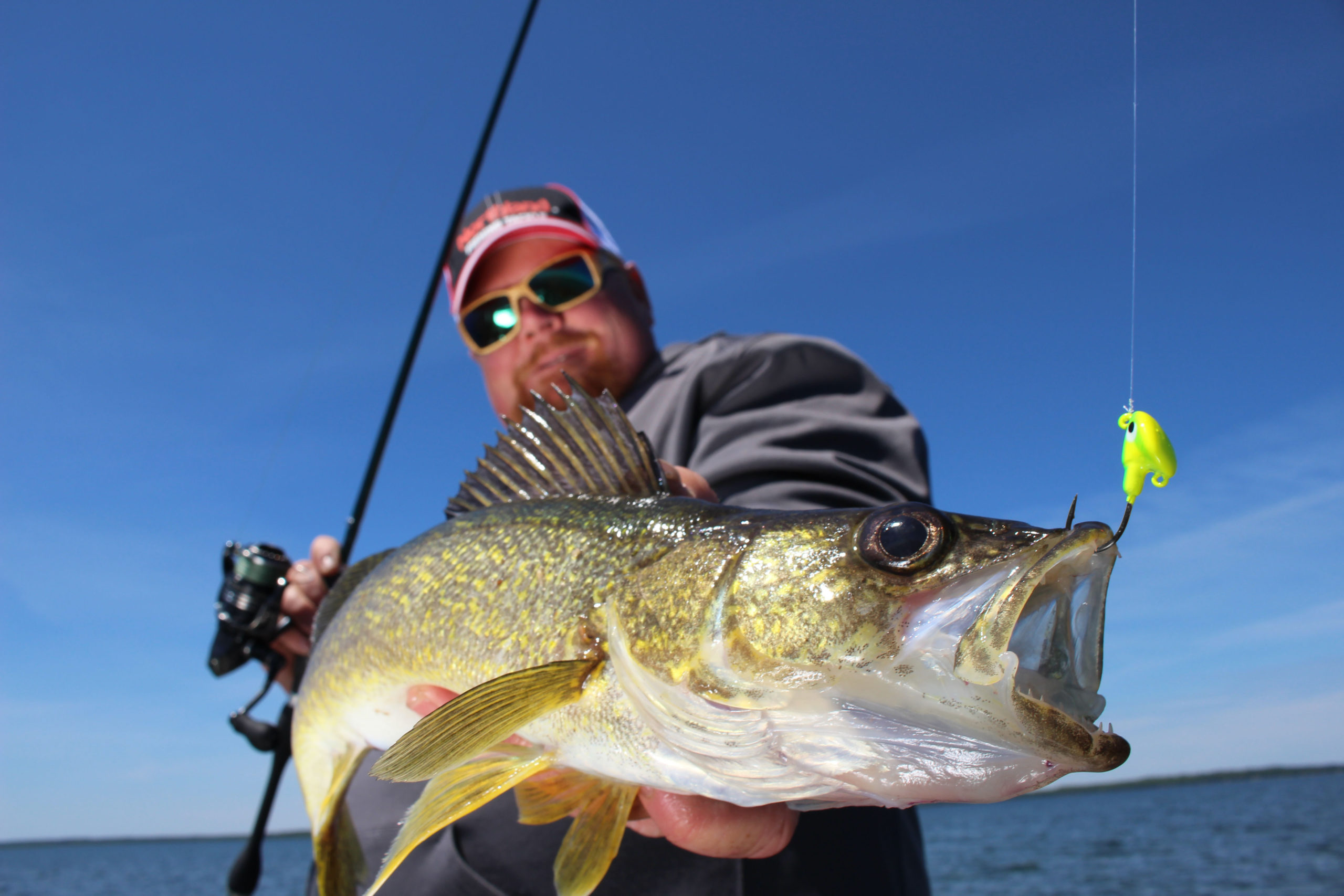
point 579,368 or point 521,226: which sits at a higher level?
point 521,226

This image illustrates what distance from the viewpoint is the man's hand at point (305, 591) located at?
13.4 feet

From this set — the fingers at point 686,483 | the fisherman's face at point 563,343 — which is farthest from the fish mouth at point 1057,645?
the fisherman's face at point 563,343

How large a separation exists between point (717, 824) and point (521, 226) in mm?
3794

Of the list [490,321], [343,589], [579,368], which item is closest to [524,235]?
[490,321]

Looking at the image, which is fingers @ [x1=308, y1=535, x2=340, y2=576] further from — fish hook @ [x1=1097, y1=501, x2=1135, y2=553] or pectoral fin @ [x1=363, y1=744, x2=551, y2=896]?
fish hook @ [x1=1097, y1=501, x2=1135, y2=553]

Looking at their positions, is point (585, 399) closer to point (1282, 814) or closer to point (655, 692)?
point (655, 692)

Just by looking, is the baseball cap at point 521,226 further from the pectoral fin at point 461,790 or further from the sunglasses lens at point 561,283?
the pectoral fin at point 461,790

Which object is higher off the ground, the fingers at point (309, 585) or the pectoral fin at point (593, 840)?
the fingers at point (309, 585)

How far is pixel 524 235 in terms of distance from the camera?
187 inches

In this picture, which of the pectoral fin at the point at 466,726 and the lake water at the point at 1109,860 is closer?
the pectoral fin at the point at 466,726

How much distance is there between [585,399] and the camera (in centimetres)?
208

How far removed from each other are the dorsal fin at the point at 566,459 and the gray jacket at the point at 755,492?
0.50m

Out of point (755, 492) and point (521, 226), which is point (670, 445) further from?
point (521, 226)

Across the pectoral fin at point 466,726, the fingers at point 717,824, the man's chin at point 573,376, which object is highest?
the man's chin at point 573,376
